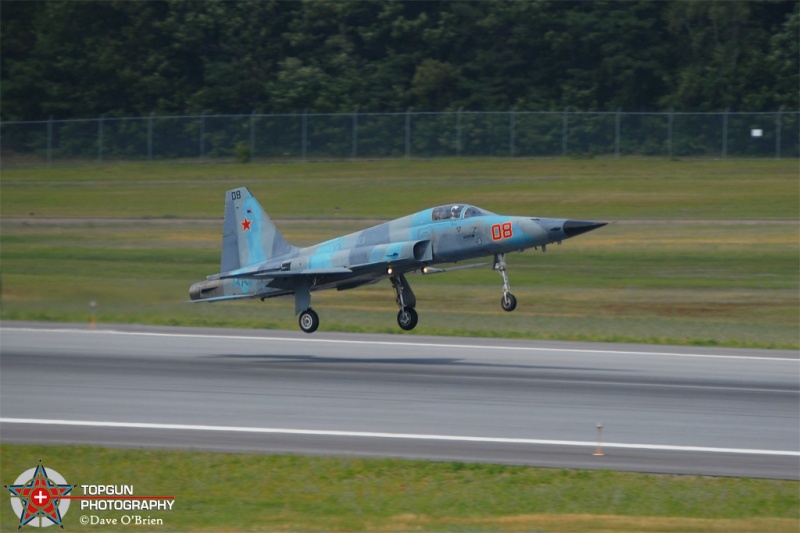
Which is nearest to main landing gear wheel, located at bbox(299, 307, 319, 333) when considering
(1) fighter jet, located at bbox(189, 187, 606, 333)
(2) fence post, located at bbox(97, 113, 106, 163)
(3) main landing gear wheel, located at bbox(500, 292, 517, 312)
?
(1) fighter jet, located at bbox(189, 187, 606, 333)

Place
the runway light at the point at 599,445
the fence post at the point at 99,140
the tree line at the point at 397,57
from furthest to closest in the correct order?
the fence post at the point at 99,140
the tree line at the point at 397,57
the runway light at the point at 599,445

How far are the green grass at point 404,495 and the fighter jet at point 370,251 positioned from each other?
Result: 841cm

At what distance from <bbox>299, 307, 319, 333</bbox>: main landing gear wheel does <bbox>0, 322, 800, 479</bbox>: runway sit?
0.68 meters

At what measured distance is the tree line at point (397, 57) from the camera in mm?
62062

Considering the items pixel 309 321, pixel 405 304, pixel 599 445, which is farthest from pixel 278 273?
pixel 599 445

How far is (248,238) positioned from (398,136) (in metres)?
32.8

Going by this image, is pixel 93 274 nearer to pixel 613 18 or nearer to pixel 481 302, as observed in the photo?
pixel 481 302

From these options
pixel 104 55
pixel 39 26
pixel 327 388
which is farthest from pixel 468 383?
pixel 39 26

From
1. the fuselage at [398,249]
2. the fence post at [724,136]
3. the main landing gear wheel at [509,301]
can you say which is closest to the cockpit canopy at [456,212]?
the fuselage at [398,249]

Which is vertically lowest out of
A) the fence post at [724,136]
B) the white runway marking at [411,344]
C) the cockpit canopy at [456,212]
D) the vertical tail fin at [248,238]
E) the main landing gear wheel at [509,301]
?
the white runway marking at [411,344]

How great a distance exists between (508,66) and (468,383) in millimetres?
45442

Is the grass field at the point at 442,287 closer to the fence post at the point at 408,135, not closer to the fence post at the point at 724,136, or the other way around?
the fence post at the point at 408,135

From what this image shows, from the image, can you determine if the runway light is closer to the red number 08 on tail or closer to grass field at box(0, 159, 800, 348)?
the red number 08 on tail

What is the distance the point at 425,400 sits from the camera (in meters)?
20.2
